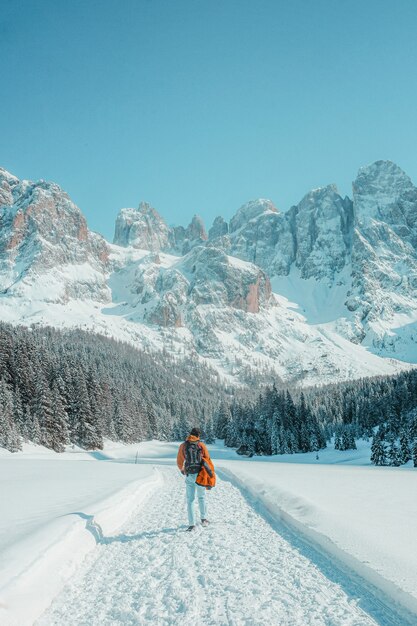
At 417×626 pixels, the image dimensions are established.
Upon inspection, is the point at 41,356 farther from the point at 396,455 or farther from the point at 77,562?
the point at 77,562

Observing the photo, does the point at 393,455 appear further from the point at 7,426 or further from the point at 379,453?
the point at 7,426

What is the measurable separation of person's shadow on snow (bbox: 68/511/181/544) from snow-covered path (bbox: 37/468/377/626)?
0.09 ft

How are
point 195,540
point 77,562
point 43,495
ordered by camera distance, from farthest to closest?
1. point 43,495
2. point 195,540
3. point 77,562

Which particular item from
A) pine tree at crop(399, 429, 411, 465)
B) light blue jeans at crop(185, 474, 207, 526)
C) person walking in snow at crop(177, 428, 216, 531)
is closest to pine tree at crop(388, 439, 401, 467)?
pine tree at crop(399, 429, 411, 465)

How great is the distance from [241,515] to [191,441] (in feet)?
9.86

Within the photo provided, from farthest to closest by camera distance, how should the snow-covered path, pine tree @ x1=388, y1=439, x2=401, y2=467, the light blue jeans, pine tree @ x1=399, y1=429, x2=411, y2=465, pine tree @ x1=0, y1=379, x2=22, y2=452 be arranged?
pine tree @ x1=388, y1=439, x2=401, y2=467 → pine tree @ x1=399, y1=429, x2=411, y2=465 → pine tree @ x1=0, y1=379, x2=22, y2=452 → the light blue jeans → the snow-covered path

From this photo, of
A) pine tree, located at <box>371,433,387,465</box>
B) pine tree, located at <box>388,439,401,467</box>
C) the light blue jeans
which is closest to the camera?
the light blue jeans

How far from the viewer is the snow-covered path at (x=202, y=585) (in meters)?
5.23

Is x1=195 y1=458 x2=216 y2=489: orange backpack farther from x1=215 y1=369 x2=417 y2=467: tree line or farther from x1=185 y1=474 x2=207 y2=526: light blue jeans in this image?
x1=215 y1=369 x2=417 y2=467: tree line

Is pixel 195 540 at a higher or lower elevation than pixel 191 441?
lower

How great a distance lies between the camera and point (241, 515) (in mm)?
12062

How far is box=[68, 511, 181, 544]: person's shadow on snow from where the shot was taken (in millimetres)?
9297

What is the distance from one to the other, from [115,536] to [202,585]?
171 inches

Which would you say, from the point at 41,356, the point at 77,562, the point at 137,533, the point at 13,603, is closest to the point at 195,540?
the point at 137,533
